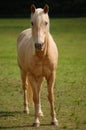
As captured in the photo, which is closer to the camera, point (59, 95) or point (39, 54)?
point (39, 54)

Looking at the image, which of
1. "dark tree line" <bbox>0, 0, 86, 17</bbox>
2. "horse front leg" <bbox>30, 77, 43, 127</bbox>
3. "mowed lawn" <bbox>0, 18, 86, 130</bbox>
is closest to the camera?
"horse front leg" <bbox>30, 77, 43, 127</bbox>

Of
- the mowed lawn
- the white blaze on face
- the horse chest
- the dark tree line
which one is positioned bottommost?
the dark tree line

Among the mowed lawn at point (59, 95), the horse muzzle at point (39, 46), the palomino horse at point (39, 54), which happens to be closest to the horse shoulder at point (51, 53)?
the palomino horse at point (39, 54)

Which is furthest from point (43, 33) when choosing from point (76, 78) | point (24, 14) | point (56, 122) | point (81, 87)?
point (24, 14)

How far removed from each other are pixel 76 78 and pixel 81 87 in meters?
1.46

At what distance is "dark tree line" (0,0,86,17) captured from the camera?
4699 centimetres

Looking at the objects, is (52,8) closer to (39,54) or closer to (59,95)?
(59,95)

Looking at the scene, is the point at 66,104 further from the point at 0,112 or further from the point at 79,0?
the point at 79,0

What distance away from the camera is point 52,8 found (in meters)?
48.5

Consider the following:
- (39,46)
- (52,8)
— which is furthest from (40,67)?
(52,8)

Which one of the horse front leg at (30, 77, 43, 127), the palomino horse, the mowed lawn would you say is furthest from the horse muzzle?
the mowed lawn

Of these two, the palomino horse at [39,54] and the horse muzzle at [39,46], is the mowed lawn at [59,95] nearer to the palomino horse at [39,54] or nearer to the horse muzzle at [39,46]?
the palomino horse at [39,54]

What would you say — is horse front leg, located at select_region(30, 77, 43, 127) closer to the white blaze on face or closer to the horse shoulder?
the horse shoulder

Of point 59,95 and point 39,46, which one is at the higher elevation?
point 39,46
